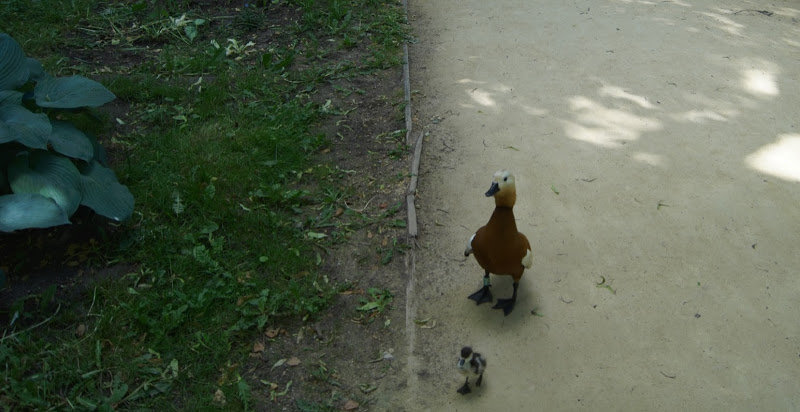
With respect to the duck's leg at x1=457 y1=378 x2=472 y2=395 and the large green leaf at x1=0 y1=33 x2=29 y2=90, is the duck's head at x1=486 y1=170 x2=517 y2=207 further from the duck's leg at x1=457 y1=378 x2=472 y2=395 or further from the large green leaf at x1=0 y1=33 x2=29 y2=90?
the large green leaf at x1=0 y1=33 x2=29 y2=90

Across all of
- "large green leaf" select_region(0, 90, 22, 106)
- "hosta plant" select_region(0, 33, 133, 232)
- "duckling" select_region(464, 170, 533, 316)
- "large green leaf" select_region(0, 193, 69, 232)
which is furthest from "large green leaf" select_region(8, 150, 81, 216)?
"duckling" select_region(464, 170, 533, 316)

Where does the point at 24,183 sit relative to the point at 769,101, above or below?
above

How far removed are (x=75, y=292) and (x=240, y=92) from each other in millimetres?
2649

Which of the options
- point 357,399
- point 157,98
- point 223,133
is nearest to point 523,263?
point 357,399

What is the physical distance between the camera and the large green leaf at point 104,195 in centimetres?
371

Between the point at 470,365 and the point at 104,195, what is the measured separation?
2470 mm

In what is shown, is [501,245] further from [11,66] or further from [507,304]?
[11,66]

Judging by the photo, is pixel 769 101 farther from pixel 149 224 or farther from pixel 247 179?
pixel 149 224

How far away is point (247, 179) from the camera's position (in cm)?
462

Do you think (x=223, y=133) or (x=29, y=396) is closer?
(x=29, y=396)

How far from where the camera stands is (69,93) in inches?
159

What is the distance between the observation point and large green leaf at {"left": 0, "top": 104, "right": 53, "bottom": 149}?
11.5 feet

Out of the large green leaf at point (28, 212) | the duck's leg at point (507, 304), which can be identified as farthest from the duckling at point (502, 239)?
the large green leaf at point (28, 212)

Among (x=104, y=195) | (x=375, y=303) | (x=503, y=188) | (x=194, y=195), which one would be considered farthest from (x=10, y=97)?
(x=503, y=188)
